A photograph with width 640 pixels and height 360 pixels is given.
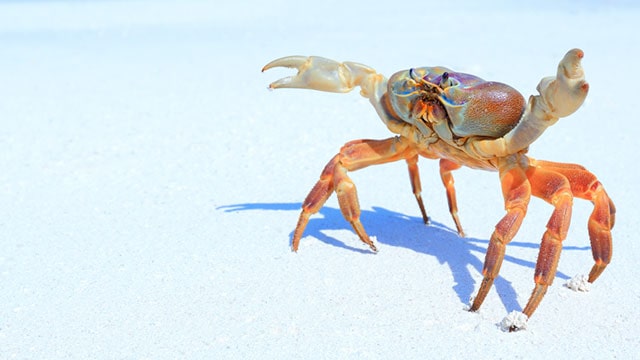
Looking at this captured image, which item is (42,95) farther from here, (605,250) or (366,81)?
(605,250)

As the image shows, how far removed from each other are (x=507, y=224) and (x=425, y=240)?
3.45ft

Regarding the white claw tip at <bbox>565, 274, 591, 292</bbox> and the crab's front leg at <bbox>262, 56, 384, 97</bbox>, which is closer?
the white claw tip at <bbox>565, 274, 591, 292</bbox>

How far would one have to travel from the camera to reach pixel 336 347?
115 inches

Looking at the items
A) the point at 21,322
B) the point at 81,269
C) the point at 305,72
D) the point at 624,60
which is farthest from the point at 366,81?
the point at 624,60

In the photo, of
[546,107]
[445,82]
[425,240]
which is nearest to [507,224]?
[546,107]

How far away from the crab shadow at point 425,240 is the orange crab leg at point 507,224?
9.8 inches

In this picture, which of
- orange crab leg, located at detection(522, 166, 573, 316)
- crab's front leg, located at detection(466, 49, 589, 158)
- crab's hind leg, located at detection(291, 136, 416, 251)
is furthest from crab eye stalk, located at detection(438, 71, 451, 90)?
orange crab leg, located at detection(522, 166, 573, 316)

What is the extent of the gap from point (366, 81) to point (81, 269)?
1.74 m

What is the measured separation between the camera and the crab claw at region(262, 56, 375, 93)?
3.79m

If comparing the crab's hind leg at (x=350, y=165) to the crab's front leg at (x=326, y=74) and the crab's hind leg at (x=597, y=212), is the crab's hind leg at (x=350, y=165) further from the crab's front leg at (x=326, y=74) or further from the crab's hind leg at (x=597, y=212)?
the crab's hind leg at (x=597, y=212)

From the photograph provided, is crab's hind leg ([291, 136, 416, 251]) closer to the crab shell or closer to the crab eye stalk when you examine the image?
the crab shell

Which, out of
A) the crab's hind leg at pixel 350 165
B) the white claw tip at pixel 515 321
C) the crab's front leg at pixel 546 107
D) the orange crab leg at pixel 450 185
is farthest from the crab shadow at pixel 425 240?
the crab's front leg at pixel 546 107

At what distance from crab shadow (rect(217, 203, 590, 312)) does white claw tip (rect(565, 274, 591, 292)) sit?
6.6 inches

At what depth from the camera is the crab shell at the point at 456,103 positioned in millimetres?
3256
